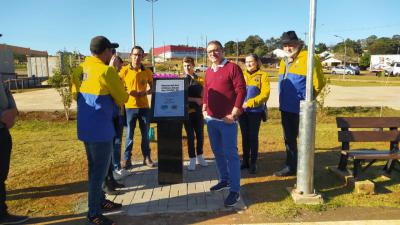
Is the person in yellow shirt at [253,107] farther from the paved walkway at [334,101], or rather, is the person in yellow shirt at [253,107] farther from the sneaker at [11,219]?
the paved walkway at [334,101]

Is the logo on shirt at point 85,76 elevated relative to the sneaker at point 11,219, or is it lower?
elevated

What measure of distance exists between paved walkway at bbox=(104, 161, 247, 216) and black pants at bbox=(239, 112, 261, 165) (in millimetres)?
664

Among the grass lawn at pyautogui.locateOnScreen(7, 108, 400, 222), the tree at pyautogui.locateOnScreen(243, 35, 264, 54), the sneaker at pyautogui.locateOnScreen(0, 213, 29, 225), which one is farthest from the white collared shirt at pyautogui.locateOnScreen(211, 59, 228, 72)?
the tree at pyautogui.locateOnScreen(243, 35, 264, 54)

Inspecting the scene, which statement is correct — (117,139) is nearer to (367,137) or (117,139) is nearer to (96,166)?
(96,166)

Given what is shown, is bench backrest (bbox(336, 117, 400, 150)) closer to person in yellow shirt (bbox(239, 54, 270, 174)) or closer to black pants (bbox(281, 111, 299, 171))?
black pants (bbox(281, 111, 299, 171))

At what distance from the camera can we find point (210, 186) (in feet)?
18.0

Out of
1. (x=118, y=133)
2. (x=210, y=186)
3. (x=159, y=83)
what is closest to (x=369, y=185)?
(x=210, y=186)

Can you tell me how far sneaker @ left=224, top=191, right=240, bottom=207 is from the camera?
465cm

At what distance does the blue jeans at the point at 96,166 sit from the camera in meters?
3.97

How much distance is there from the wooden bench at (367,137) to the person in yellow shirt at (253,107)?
1173 millimetres

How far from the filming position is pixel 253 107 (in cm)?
579

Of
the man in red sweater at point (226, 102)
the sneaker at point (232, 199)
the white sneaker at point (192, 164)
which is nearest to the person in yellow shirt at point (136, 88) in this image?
the white sneaker at point (192, 164)

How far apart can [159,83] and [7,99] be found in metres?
1.94

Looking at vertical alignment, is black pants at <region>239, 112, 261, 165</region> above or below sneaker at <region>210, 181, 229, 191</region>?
above
